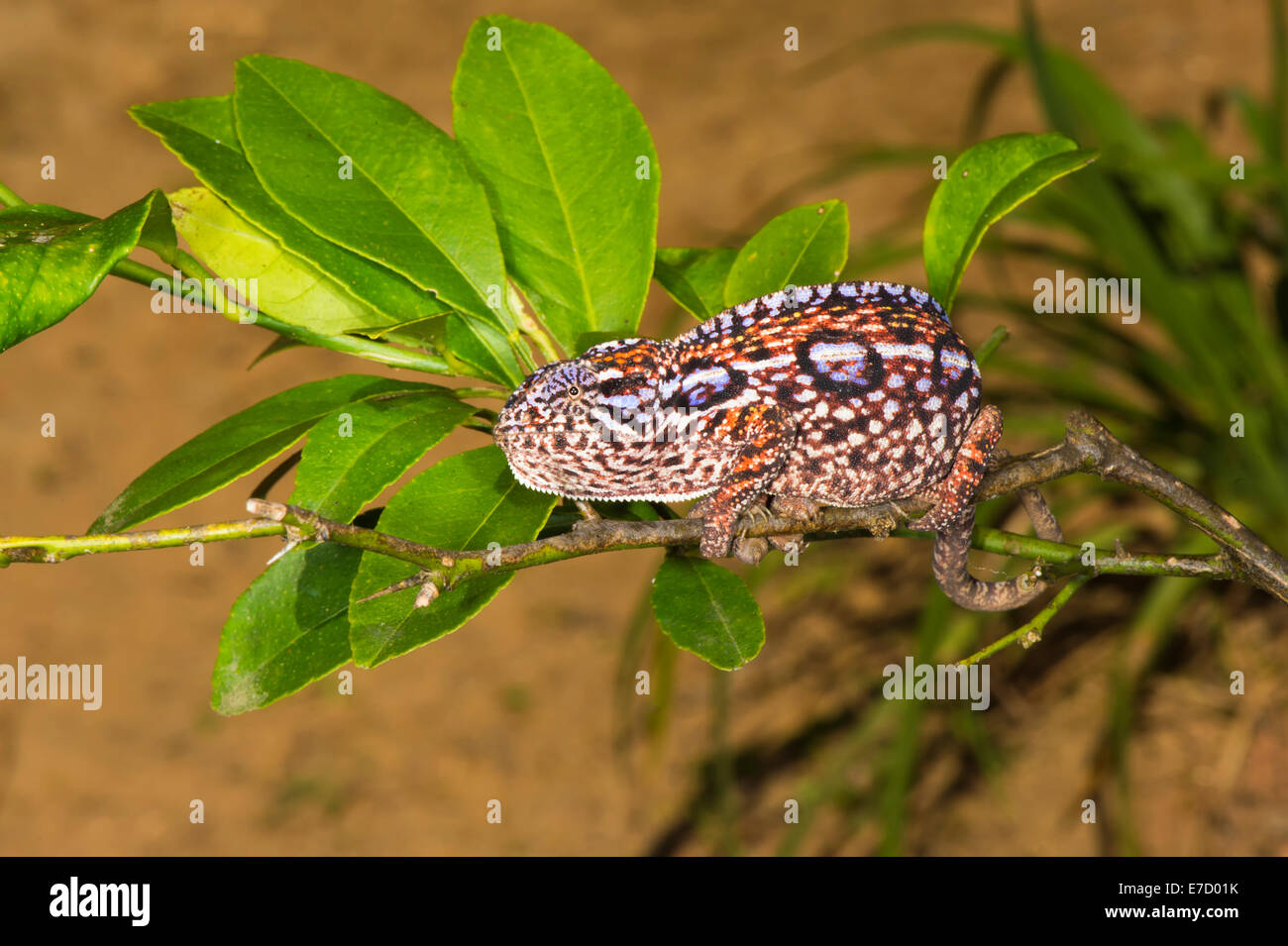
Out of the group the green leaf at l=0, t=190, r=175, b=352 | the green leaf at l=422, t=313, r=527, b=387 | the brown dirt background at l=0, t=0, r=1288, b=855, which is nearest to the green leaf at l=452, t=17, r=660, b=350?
the green leaf at l=422, t=313, r=527, b=387

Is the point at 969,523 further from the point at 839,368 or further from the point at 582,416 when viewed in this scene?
the point at 582,416

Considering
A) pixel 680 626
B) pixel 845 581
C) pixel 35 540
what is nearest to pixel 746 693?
pixel 845 581

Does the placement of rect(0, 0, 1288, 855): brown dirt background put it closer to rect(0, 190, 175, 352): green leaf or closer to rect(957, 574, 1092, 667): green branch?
rect(957, 574, 1092, 667): green branch

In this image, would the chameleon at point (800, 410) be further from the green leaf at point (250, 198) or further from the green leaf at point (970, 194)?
the green leaf at point (250, 198)

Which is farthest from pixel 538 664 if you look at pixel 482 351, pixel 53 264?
pixel 53 264


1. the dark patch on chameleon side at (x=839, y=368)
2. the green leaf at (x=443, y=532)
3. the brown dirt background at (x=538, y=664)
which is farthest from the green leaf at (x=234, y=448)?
the brown dirt background at (x=538, y=664)

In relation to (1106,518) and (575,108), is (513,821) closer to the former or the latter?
(1106,518)
